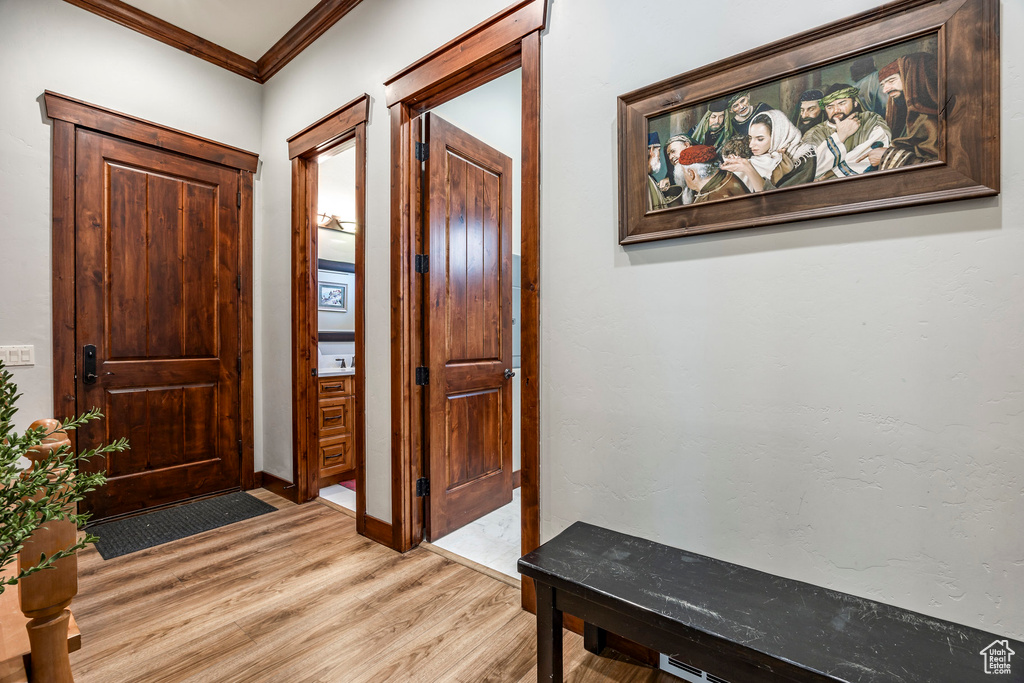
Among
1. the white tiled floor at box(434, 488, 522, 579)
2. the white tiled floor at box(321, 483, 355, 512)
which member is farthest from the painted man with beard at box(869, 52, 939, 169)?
the white tiled floor at box(321, 483, 355, 512)

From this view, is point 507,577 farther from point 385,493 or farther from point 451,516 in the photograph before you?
point 385,493

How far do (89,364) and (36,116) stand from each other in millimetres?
1394

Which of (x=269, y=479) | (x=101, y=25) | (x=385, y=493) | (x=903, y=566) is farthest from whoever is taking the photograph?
(x=269, y=479)

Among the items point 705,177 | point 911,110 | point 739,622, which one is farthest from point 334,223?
point 739,622

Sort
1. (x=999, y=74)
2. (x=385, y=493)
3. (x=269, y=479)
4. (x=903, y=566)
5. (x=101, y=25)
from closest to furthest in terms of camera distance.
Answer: (x=999, y=74) < (x=903, y=566) < (x=385, y=493) < (x=101, y=25) < (x=269, y=479)

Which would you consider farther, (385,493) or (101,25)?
(101,25)

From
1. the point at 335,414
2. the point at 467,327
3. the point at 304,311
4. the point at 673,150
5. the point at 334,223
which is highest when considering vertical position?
the point at 334,223

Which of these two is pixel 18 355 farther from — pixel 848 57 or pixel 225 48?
pixel 848 57

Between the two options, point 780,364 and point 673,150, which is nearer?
point 780,364

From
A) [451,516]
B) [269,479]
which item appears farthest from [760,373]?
[269,479]

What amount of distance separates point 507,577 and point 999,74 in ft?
7.73

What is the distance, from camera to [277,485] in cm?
336

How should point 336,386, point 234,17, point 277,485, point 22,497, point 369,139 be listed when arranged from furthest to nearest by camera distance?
point 336,386 < point 277,485 < point 234,17 < point 369,139 < point 22,497

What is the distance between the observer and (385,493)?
2.57 m
